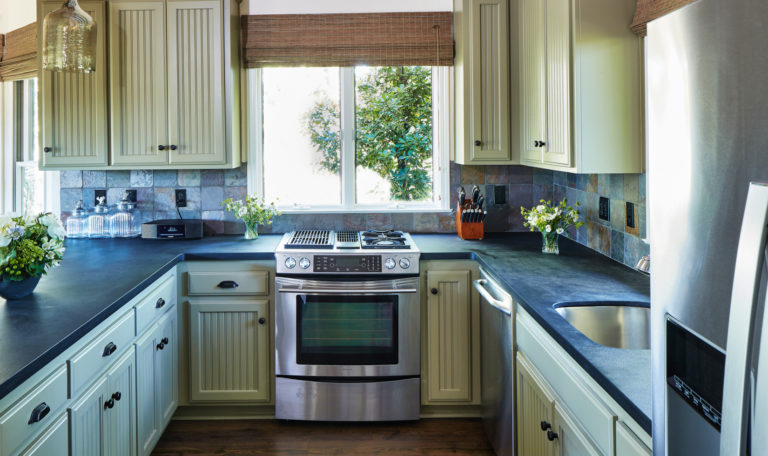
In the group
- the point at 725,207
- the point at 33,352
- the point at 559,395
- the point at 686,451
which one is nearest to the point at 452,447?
the point at 559,395

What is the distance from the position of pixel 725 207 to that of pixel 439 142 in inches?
123

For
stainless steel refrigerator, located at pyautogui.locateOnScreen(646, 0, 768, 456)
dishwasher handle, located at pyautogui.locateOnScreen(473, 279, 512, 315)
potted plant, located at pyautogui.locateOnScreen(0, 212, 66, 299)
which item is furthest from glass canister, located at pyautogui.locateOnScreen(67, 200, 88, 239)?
stainless steel refrigerator, located at pyautogui.locateOnScreen(646, 0, 768, 456)

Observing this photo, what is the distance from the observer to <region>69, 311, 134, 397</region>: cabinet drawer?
192 centimetres

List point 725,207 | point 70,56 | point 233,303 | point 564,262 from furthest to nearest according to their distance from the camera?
1. point 233,303
2. point 564,262
3. point 70,56
4. point 725,207

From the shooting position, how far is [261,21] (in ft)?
12.1

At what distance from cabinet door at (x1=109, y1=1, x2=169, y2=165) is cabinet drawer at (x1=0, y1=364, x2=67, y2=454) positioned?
1.89 meters

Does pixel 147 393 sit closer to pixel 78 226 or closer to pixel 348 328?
pixel 348 328

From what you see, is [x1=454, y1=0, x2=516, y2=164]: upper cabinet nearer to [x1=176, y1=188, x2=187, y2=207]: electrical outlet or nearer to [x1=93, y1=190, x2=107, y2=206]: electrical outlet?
[x1=176, y1=188, x2=187, y2=207]: electrical outlet

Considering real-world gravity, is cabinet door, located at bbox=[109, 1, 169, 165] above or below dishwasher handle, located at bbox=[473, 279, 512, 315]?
above

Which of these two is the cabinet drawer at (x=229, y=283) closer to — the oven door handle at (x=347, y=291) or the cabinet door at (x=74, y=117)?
the oven door handle at (x=347, y=291)

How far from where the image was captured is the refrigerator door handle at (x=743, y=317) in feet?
2.34

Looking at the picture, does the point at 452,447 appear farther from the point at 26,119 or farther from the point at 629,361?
the point at 26,119

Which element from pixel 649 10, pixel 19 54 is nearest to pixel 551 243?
pixel 649 10

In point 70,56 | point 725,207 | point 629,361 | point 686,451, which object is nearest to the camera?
point 725,207
